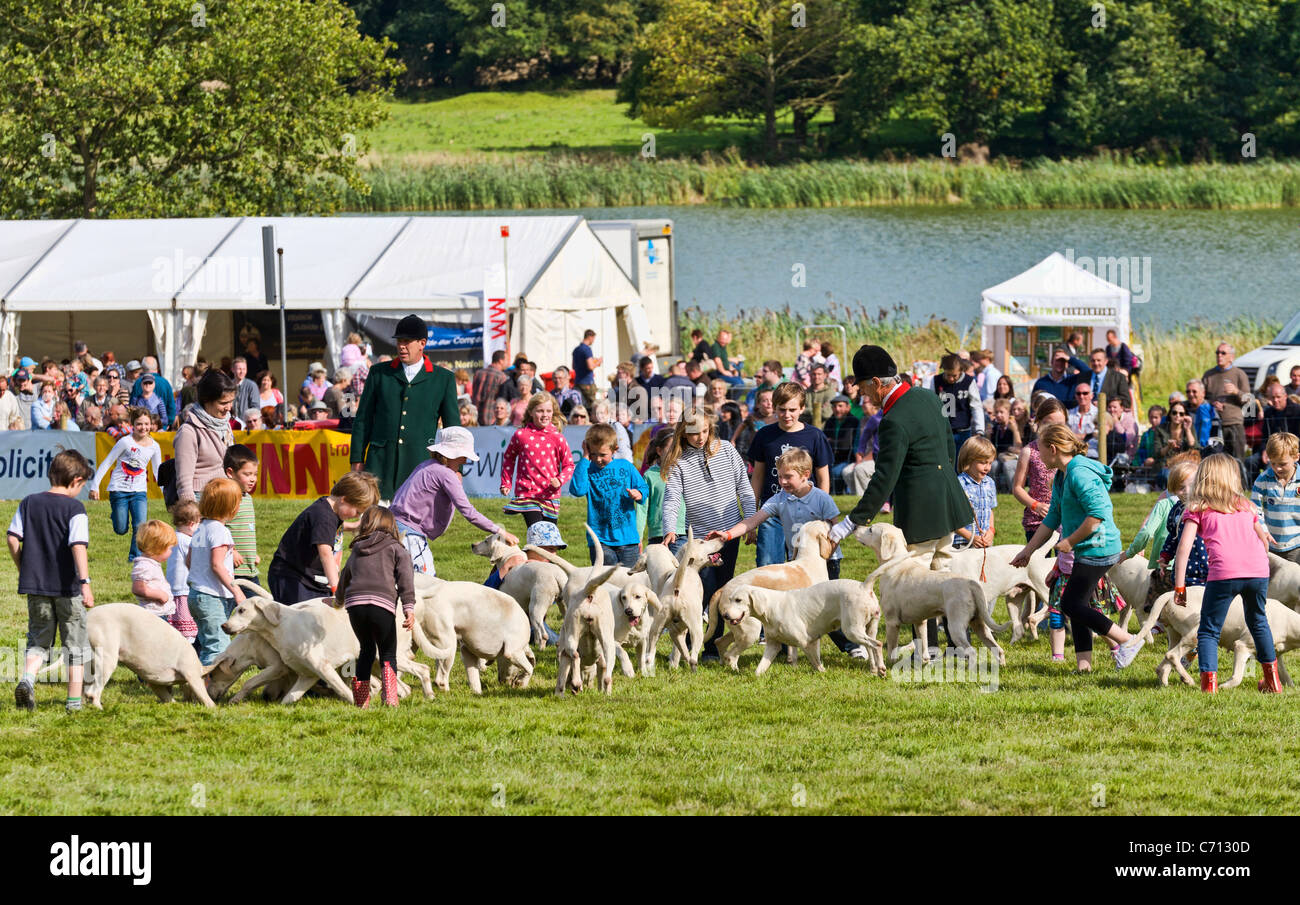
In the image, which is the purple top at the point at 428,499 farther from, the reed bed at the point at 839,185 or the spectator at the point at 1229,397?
the reed bed at the point at 839,185

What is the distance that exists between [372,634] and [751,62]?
66.2 m

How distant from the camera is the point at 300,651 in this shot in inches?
345

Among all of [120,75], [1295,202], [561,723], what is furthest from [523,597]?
[1295,202]

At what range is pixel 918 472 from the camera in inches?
384

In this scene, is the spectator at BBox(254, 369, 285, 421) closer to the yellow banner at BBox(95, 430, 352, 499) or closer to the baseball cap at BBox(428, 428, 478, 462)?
the yellow banner at BBox(95, 430, 352, 499)

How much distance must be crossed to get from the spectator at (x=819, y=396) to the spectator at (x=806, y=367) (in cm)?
29

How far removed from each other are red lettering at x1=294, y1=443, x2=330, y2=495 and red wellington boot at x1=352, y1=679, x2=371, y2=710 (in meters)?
10.9

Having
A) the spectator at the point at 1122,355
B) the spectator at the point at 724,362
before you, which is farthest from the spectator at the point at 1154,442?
the spectator at the point at 724,362

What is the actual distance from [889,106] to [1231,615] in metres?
63.2

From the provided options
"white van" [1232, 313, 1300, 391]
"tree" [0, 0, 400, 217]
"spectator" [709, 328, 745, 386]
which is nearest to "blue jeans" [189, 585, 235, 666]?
"spectator" [709, 328, 745, 386]

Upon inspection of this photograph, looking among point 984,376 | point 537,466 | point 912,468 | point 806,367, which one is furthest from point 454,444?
point 806,367

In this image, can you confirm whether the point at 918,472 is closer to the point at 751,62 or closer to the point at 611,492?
the point at 611,492

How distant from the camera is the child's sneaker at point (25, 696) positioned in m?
8.84

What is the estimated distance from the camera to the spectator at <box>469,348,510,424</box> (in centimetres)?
2080
